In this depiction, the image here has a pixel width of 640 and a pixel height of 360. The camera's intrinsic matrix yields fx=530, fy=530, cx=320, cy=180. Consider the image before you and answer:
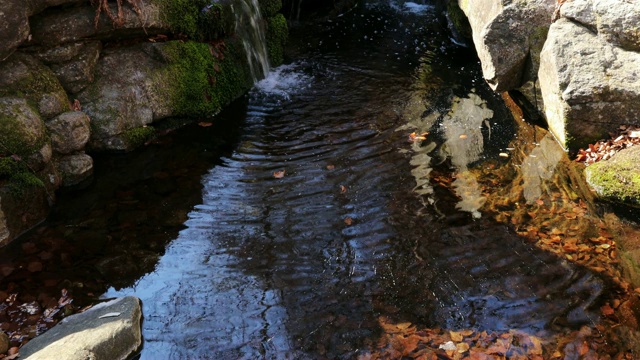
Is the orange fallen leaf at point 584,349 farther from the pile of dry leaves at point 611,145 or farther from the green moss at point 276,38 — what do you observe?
the green moss at point 276,38

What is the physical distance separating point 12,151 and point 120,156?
70.0 inches

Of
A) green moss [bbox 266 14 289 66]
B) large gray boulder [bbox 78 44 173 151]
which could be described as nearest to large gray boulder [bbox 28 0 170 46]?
large gray boulder [bbox 78 44 173 151]

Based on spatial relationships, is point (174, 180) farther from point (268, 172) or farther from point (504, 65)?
point (504, 65)

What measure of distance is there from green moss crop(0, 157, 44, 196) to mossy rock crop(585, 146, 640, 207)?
7.19 metres

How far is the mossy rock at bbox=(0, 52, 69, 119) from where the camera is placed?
6.93 meters

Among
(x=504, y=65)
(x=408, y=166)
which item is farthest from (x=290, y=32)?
(x=408, y=166)

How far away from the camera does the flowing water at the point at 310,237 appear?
201 inches

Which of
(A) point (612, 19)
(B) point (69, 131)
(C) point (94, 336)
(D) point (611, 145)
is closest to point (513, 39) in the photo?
(A) point (612, 19)

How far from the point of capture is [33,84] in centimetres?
714

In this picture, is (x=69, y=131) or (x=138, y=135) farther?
(x=138, y=135)

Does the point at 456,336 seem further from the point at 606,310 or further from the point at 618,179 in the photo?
the point at 618,179

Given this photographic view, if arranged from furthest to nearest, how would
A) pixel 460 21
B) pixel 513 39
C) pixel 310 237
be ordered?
pixel 460 21 < pixel 513 39 < pixel 310 237

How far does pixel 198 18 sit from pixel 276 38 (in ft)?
9.94

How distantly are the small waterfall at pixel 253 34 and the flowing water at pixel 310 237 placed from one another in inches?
54.6
